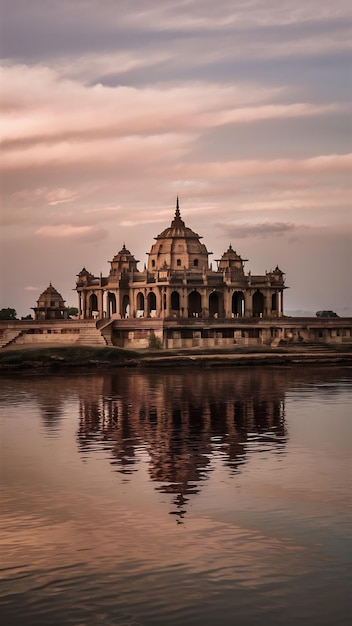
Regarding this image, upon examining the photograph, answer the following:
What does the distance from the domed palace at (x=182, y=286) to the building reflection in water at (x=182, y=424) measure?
4383 centimetres

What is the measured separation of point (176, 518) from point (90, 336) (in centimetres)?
8133

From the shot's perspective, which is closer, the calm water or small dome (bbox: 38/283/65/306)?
the calm water

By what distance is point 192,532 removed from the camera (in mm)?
25953

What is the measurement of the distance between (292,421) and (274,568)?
28.6 meters

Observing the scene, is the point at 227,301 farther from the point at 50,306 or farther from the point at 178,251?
the point at 50,306

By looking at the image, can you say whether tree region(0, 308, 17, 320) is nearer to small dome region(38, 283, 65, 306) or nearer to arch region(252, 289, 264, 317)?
small dome region(38, 283, 65, 306)

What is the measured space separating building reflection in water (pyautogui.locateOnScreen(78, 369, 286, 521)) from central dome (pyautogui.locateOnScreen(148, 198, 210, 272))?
49.7 m

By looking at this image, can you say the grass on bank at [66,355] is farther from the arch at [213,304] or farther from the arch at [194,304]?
the arch at [213,304]

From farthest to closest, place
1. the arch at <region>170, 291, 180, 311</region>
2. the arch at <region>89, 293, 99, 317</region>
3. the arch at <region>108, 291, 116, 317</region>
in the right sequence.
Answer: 1. the arch at <region>89, 293, 99, 317</region>
2. the arch at <region>108, 291, 116, 317</region>
3. the arch at <region>170, 291, 180, 311</region>

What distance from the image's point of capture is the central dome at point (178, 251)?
13038cm

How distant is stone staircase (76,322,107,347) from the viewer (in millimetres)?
106688

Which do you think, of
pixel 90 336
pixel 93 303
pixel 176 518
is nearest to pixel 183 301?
pixel 93 303

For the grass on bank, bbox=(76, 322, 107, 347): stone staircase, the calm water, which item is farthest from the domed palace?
the calm water

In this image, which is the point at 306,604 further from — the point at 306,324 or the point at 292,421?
the point at 306,324
